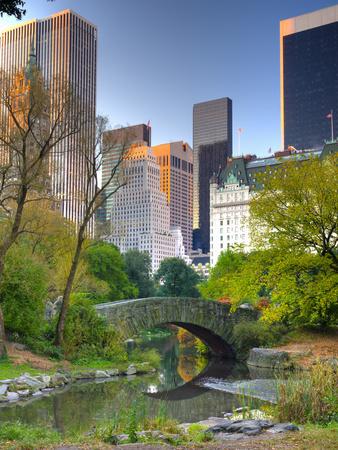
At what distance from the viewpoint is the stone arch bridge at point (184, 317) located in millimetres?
31516

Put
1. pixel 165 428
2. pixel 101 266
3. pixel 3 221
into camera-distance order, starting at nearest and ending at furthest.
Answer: pixel 165 428
pixel 3 221
pixel 101 266

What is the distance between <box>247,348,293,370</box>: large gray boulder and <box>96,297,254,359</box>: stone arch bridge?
3.26 meters

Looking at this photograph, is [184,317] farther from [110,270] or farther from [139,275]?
[139,275]

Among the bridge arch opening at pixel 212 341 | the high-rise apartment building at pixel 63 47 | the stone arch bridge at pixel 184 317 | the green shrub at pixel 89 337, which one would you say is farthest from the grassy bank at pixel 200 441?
the high-rise apartment building at pixel 63 47

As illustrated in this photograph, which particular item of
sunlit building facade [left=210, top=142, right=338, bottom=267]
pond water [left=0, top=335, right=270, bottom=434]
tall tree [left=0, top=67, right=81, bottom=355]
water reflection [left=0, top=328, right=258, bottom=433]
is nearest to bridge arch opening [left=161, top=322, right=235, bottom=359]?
pond water [left=0, top=335, right=270, bottom=434]

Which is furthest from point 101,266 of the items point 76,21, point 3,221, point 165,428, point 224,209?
point 76,21

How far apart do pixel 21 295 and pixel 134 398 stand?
8.25 metres

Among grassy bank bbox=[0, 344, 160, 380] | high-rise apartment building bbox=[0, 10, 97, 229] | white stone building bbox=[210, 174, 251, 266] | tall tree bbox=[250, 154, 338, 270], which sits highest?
high-rise apartment building bbox=[0, 10, 97, 229]

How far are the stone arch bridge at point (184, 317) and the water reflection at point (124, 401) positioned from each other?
2.90 m

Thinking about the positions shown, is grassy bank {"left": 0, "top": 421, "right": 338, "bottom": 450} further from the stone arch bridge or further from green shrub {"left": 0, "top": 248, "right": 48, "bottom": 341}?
the stone arch bridge

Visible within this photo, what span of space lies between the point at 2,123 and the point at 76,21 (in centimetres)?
16257

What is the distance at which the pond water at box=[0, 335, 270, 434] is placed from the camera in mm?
17438

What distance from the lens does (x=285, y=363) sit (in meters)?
31.0

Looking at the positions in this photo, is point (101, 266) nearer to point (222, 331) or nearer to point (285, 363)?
point (222, 331)
